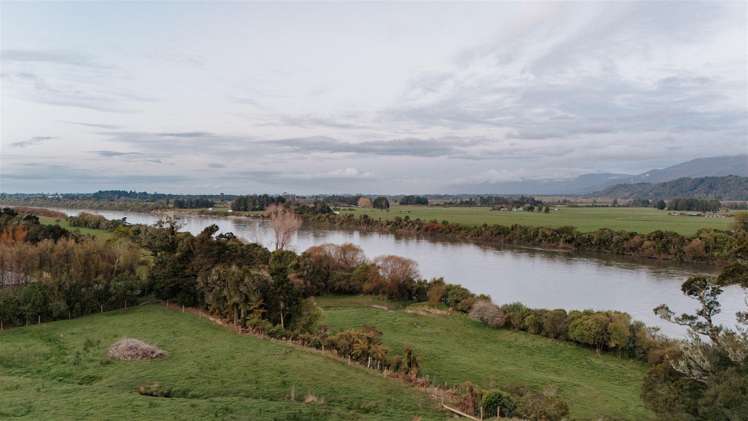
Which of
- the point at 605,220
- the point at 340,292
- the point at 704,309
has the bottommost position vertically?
the point at 340,292

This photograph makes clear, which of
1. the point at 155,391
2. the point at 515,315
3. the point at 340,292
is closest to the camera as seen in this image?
the point at 155,391

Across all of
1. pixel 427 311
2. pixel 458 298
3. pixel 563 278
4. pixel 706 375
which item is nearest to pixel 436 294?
pixel 427 311

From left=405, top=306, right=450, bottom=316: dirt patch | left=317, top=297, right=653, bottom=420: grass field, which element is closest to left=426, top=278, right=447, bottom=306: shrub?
left=405, top=306, right=450, bottom=316: dirt patch

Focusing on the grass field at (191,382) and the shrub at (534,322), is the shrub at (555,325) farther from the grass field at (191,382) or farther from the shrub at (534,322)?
the grass field at (191,382)

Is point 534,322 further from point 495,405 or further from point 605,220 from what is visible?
point 605,220

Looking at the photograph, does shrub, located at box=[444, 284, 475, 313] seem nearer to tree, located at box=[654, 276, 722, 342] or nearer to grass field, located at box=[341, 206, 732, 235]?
tree, located at box=[654, 276, 722, 342]

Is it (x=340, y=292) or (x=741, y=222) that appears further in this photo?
(x=340, y=292)
